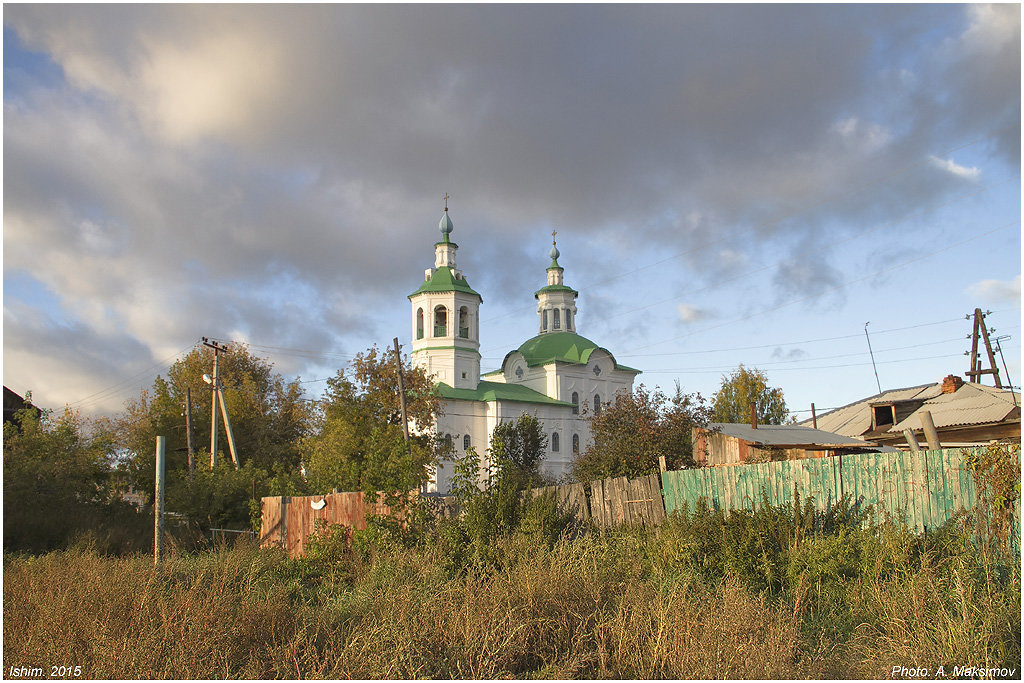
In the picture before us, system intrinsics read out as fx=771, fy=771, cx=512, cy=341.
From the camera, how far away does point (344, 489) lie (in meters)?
16.0

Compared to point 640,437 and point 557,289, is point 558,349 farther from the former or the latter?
point 640,437

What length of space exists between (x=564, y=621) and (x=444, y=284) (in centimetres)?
4853

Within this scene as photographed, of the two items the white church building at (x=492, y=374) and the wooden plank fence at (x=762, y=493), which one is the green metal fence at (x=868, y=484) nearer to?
the wooden plank fence at (x=762, y=493)

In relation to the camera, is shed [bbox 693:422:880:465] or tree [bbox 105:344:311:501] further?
tree [bbox 105:344:311:501]

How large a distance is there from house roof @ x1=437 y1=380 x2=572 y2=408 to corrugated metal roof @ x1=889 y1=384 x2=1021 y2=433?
30.3 metres

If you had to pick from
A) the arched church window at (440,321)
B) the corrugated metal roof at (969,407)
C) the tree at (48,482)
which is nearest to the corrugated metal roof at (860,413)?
the corrugated metal roof at (969,407)

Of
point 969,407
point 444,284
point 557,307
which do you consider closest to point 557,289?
point 557,307

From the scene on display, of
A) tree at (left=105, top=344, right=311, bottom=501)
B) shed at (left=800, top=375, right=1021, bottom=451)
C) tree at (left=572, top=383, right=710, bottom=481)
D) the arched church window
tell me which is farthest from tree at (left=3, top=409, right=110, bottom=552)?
the arched church window

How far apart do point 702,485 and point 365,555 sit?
5372mm

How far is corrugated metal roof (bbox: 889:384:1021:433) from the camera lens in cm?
2189

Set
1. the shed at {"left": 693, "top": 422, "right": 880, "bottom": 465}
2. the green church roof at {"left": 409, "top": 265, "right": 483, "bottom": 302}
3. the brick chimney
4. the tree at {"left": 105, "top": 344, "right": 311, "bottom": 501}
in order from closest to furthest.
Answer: the shed at {"left": 693, "top": 422, "right": 880, "bottom": 465}, the brick chimney, the tree at {"left": 105, "top": 344, "right": 311, "bottom": 501}, the green church roof at {"left": 409, "top": 265, "right": 483, "bottom": 302}

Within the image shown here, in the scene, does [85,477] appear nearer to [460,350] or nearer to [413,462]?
[413,462]

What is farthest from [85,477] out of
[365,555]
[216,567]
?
[216,567]

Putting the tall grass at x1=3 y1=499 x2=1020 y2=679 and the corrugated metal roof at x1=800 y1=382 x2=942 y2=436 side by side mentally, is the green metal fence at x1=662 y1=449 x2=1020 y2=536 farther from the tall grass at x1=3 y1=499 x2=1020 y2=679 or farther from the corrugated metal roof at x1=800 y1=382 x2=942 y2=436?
the corrugated metal roof at x1=800 y1=382 x2=942 y2=436
